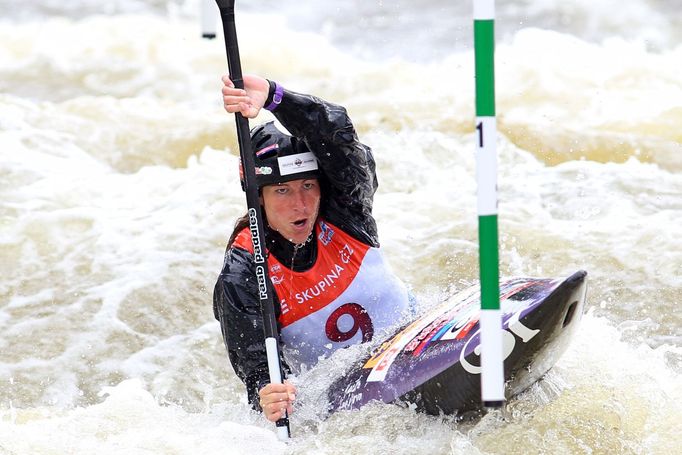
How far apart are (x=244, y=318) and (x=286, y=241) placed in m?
0.34

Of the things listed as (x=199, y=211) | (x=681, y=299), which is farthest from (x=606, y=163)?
(x=199, y=211)

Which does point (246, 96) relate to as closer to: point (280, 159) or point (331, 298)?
point (280, 159)

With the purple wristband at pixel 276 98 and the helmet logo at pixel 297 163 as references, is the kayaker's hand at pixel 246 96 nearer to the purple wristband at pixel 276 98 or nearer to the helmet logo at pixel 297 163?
the purple wristband at pixel 276 98

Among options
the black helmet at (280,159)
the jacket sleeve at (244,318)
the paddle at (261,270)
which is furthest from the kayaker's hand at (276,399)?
the black helmet at (280,159)

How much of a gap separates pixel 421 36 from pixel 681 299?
746 centimetres

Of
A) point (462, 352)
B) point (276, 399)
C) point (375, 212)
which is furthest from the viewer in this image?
point (375, 212)

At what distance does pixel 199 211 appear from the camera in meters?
7.23

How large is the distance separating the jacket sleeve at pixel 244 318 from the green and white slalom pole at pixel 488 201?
1.29 m

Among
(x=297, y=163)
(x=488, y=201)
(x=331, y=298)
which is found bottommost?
(x=331, y=298)

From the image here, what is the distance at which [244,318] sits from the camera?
3.68 metres

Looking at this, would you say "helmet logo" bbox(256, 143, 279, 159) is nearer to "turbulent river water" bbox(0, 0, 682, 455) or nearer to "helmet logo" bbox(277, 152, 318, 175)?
"helmet logo" bbox(277, 152, 318, 175)

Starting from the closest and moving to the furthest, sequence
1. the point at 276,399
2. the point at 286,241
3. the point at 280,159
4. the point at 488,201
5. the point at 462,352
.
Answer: the point at 488,201 < the point at 462,352 < the point at 276,399 < the point at 280,159 < the point at 286,241

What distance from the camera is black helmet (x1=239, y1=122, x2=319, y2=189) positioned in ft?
12.1

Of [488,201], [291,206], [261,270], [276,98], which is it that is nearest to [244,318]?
[261,270]
